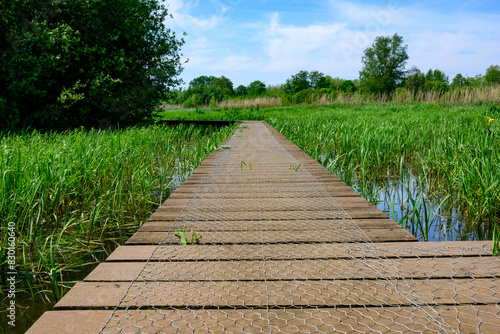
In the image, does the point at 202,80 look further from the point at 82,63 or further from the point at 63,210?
the point at 63,210

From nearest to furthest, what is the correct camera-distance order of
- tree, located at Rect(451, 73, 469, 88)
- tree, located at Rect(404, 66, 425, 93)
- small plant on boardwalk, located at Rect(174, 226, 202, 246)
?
small plant on boardwalk, located at Rect(174, 226, 202, 246) → tree, located at Rect(404, 66, 425, 93) → tree, located at Rect(451, 73, 469, 88)

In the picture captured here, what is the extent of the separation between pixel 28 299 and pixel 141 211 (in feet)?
5.33

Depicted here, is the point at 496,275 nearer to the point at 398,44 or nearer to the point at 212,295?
the point at 212,295

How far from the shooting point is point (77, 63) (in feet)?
→ 29.7

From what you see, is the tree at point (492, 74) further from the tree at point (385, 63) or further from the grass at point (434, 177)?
A: the grass at point (434, 177)

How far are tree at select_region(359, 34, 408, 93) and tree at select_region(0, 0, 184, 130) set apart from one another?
49.4 metres

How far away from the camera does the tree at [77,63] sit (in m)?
8.11

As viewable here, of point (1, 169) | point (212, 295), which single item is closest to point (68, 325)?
point (212, 295)

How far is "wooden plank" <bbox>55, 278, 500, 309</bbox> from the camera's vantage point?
1.30 m

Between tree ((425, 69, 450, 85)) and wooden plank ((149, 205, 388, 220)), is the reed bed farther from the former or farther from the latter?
tree ((425, 69, 450, 85))

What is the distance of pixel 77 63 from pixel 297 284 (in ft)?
30.7

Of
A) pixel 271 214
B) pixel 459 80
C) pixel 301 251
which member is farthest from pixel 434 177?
pixel 459 80

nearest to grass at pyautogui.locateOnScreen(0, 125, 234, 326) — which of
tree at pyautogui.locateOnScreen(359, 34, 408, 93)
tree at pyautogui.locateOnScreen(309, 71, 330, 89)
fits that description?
tree at pyautogui.locateOnScreen(359, 34, 408, 93)

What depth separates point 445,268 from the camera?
158 cm
